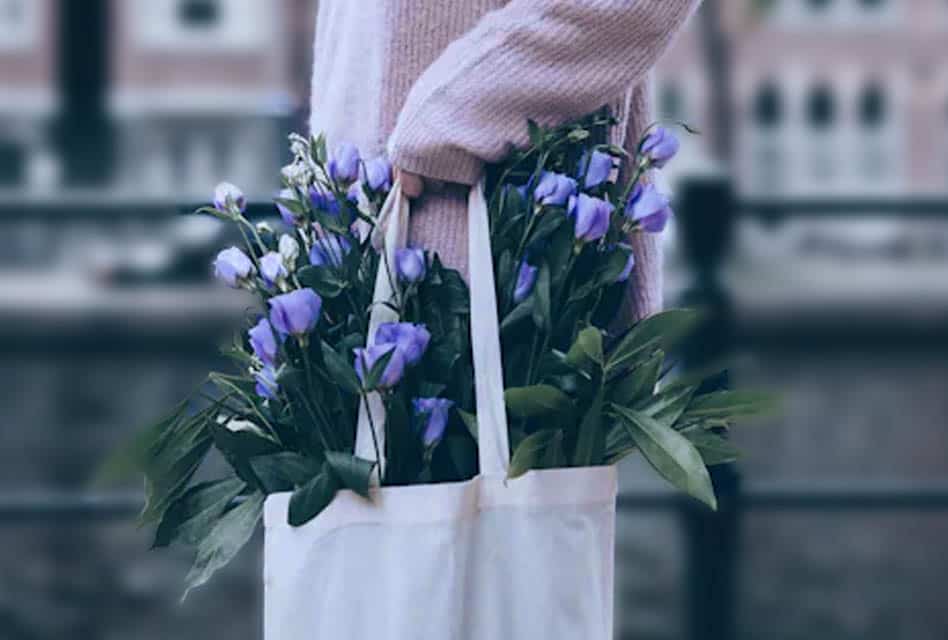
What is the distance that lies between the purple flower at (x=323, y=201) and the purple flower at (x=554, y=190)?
13 centimetres

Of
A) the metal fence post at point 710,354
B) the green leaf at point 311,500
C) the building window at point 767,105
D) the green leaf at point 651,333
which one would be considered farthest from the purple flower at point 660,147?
the building window at point 767,105

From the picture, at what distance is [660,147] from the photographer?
3.81 feet

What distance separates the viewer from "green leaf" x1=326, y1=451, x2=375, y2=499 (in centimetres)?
102

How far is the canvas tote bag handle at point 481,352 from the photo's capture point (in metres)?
1.05

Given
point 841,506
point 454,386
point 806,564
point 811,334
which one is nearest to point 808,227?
point 841,506

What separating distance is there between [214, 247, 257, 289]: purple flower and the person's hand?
4.5 inches

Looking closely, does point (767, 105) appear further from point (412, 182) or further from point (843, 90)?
point (412, 182)

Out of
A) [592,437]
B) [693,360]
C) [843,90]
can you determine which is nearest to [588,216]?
[592,437]

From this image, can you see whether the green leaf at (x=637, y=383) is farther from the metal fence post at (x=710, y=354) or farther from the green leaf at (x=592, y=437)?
the metal fence post at (x=710, y=354)

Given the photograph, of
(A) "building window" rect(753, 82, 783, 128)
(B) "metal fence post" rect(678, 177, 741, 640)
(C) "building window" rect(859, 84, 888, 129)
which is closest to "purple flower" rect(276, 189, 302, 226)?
(B) "metal fence post" rect(678, 177, 741, 640)

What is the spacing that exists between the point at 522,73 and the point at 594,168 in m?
0.08

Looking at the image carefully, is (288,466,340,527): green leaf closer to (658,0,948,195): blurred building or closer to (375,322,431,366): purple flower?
(375,322,431,366): purple flower

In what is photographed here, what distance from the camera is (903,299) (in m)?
7.92

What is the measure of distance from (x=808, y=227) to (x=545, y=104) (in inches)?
67.4
